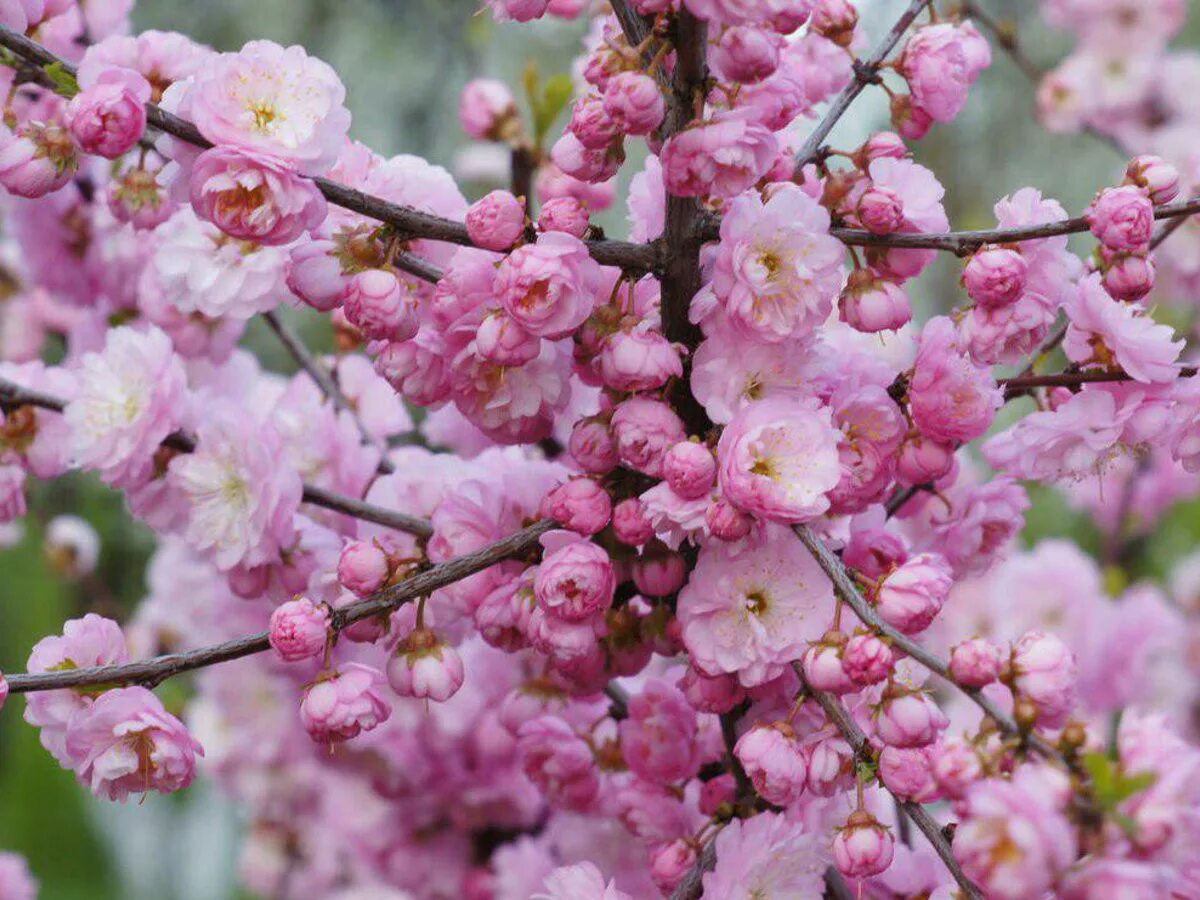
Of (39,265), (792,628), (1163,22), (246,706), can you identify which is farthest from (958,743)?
(1163,22)

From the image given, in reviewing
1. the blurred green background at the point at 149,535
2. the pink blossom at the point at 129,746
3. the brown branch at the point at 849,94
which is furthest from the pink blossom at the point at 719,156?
the blurred green background at the point at 149,535

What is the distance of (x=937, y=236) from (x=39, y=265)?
2.61ft

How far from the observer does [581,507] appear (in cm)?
64

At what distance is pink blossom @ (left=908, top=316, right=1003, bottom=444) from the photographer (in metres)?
0.65

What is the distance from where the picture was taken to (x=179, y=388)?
2.77 feet

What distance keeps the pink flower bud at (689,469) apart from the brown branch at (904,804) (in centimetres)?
10

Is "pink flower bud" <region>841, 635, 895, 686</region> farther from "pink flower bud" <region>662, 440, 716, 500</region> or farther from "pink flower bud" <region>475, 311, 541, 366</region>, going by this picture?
"pink flower bud" <region>475, 311, 541, 366</region>

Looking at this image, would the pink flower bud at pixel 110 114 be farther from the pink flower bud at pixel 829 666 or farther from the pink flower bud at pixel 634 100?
the pink flower bud at pixel 829 666

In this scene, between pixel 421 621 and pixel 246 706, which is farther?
pixel 246 706

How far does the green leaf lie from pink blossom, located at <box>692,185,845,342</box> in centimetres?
32

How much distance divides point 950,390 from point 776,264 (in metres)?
0.11

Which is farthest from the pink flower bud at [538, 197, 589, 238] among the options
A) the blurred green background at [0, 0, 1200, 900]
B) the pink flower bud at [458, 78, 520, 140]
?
the blurred green background at [0, 0, 1200, 900]

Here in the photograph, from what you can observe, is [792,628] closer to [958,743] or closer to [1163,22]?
[958,743]

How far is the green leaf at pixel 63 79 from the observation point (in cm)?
63
